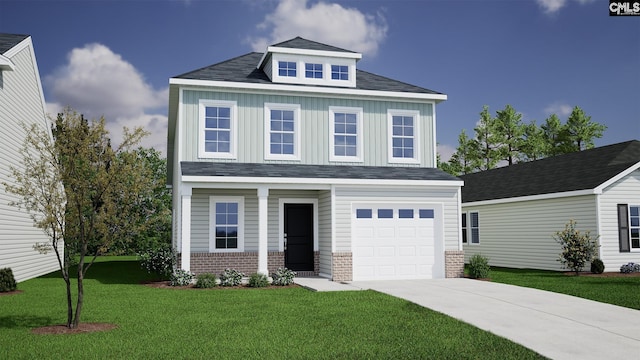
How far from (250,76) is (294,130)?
2510 millimetres

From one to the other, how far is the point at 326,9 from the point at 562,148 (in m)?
32.8

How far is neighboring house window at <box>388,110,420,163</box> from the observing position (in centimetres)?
2047

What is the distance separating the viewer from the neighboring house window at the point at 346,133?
2002cm

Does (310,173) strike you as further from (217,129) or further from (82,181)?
(82,181)

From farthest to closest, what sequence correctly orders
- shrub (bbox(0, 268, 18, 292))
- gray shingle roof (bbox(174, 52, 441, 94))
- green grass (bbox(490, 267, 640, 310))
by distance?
gray shingle roof (bbox(174, 52, 441, 94)) → shrub (bbox(0, 268, 18, 292)) → green grass (bbox(490, 267, 640, 310))

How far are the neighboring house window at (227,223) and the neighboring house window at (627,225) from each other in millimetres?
13950

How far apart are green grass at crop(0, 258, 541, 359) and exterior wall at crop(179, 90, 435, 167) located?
632 centimetres

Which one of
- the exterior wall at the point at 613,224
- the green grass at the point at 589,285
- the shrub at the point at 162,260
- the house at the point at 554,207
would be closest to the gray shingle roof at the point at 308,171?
the shrub at the point at 162,260

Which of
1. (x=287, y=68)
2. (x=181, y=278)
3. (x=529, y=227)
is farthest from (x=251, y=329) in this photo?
(x=529, y=227)

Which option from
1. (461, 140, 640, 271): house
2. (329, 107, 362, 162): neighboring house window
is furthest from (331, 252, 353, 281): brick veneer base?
(461, 140, 640, 271): house

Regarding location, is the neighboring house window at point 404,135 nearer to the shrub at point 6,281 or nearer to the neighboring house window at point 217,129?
the neighboring house window at point 217,129

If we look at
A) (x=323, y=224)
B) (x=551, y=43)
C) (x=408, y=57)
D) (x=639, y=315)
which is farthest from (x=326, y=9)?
(x=551, y=43)

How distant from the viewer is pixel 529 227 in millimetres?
23875

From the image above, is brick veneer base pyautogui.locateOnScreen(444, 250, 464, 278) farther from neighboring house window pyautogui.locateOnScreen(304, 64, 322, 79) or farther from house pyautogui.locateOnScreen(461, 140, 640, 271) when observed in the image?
neighboring house window pyautogui.locateOnScreen(304, 64, 322, 79)
